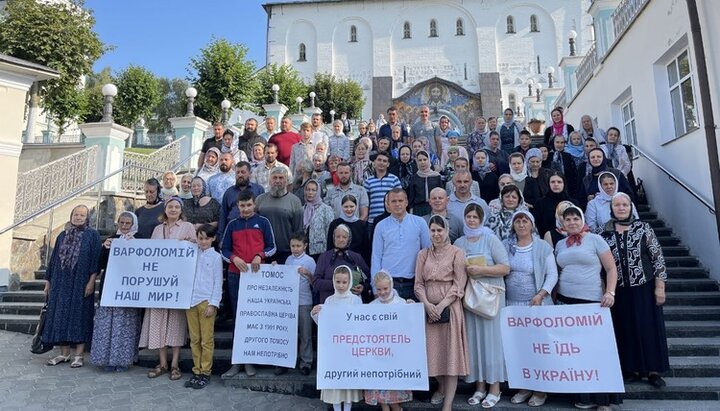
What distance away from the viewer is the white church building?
4116 centimetres

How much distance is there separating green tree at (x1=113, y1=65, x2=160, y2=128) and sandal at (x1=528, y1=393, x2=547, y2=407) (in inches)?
1295

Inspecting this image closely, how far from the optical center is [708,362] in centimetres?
501

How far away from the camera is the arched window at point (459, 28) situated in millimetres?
43825

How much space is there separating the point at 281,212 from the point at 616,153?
242 inches

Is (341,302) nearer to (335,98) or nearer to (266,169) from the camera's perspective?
(266,169)

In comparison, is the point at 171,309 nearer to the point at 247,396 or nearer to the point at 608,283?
the point at 247,396

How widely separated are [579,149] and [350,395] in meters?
6.44

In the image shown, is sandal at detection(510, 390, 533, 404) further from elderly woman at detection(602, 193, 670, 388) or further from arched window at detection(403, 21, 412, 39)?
arched window at detection(403, 21, 412, 39)

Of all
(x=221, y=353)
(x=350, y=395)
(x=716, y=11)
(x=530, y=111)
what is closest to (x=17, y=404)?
(x=221, y=353)

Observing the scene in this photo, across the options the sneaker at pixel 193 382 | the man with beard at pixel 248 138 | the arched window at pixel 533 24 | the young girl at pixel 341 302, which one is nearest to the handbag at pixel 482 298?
the young girl at pixel 341 302

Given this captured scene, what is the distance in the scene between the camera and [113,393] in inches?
190

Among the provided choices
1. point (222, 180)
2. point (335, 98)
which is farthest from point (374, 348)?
point (335, 98)

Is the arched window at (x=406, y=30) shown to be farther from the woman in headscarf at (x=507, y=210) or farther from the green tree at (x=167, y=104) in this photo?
the woman in headscarf at (x=507, y=210)

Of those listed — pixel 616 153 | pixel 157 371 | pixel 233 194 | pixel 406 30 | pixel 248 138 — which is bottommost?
pixel 157 371
